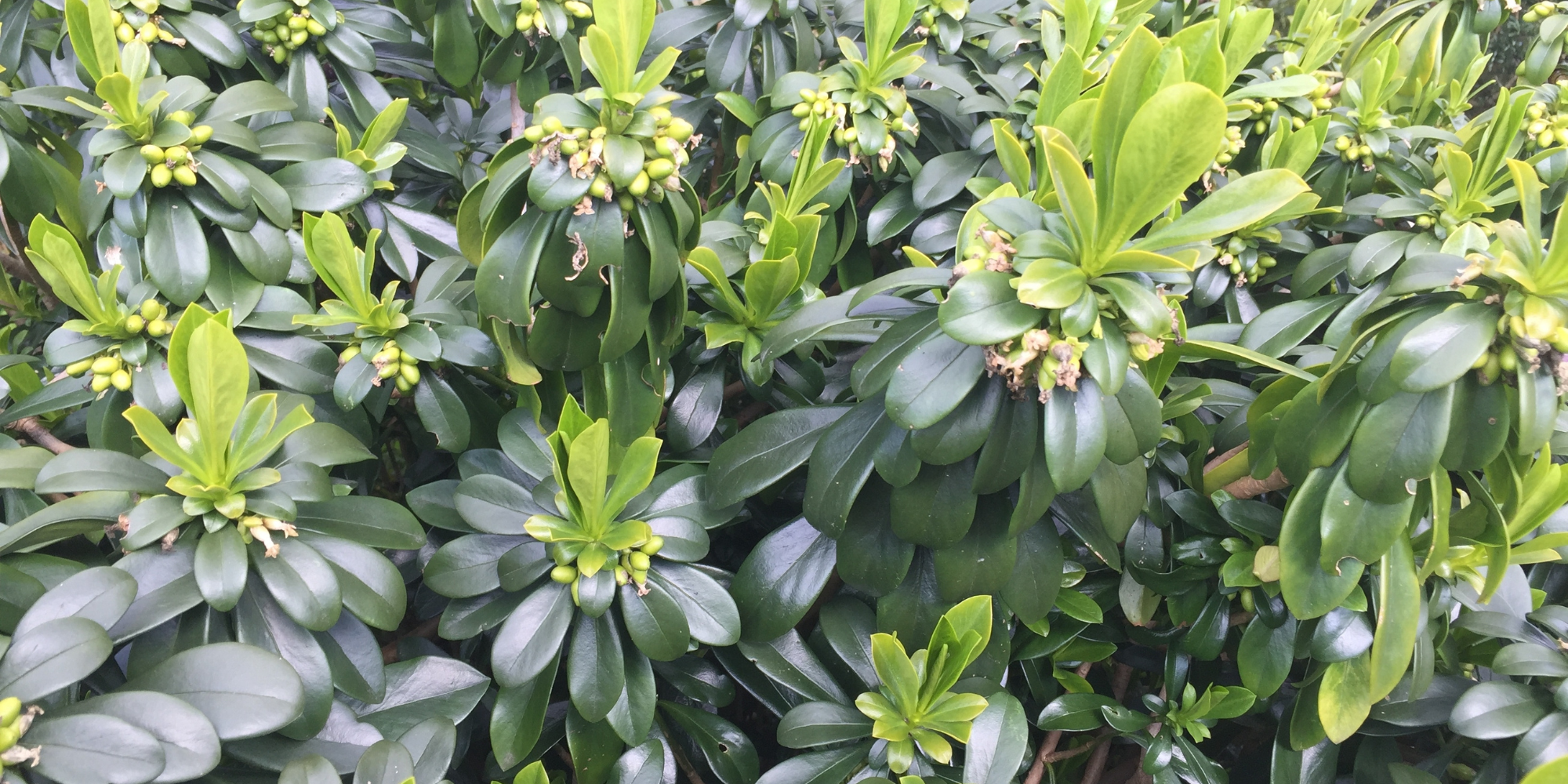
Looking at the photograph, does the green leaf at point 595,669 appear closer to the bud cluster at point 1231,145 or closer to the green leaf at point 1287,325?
the green leaf at point 1287,325

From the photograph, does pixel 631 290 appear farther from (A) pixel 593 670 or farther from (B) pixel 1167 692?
(B) pixel 1167 692

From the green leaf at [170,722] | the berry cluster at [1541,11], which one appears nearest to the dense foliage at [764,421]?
the green leaf at [170,722]

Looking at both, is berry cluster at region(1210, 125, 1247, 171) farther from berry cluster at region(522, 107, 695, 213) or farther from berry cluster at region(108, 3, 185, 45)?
berry cluster at region(108, 3, 185, 45)

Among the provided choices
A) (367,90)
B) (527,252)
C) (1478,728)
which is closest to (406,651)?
Answer: (527,252)

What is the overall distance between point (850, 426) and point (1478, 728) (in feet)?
2.57

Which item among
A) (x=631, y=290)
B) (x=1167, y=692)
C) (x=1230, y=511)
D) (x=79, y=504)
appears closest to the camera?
(x=79, y=504)

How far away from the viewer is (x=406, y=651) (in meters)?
1.02

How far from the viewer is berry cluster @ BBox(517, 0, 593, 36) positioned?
116 cm

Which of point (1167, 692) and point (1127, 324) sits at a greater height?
point (1127, 324)

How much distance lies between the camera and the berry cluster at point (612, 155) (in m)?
0.81

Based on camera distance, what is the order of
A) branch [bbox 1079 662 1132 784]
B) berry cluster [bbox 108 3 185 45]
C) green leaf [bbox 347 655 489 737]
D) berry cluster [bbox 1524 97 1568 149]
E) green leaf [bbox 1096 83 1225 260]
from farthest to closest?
berry cluster [bbox 1524 97 1568 149] < branch [bbox 1079 662 1132 784] < berry cluster [bbox 108 3 185 45] < green leaf [bbox 347 655 489 737] < green leaf [bbox 1096 83 1225 260]

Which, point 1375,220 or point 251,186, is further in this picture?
point 1375,220

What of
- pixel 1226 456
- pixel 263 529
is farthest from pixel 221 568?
pixel 1226 456

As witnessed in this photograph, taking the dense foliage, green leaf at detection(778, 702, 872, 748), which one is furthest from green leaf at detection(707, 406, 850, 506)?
green leaf at detection(778, 702, 872, 748)
